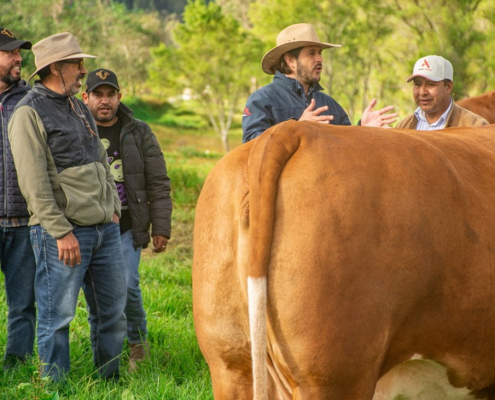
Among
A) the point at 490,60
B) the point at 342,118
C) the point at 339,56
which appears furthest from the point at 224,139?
the point at 342,118

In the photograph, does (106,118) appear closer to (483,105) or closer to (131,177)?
(131,177)

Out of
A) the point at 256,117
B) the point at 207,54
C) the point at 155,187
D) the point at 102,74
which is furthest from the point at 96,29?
the point at 256,117

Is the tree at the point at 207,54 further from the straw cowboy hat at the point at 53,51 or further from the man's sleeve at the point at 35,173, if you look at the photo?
the man's sleeve at the point at 35,173

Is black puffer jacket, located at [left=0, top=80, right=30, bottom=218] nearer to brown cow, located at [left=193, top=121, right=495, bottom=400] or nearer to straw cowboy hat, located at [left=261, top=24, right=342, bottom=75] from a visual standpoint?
straw cowboy hat, located at [left=261, top=24, right=342, bottom=75]

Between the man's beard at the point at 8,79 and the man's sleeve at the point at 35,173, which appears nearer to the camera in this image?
the man's sleeve at the point at 35,173

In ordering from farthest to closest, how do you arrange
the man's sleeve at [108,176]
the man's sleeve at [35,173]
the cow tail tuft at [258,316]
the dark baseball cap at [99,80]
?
1. the dark baseball cap at [99,80]
2. the man's sleeve at [108,176]
3. the man's sleeve at [35,173]
4. the cow tail tuft at [258,316]

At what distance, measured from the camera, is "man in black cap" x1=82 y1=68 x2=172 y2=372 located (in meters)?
4.90

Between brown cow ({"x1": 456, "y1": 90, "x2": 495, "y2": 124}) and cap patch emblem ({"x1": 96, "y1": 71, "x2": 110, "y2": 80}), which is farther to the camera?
brown cow ({"x1": 456, "y1": 90, "x2": 495, "y2": 124})

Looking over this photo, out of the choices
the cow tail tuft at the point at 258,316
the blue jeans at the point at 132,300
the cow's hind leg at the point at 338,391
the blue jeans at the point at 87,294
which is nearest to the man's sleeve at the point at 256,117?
the blue jeans at the point at 87,294

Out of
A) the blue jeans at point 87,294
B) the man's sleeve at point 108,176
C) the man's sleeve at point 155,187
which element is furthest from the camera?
the man's sleeve at point 155,187

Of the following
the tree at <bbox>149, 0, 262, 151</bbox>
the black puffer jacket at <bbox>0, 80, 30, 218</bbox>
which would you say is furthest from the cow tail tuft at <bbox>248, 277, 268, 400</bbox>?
the tree at <bbox>149, 0, 262, 151</bbox>

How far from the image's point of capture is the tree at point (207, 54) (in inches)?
1255

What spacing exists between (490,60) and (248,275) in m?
21.2

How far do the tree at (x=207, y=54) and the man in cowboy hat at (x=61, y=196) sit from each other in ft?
93.1
